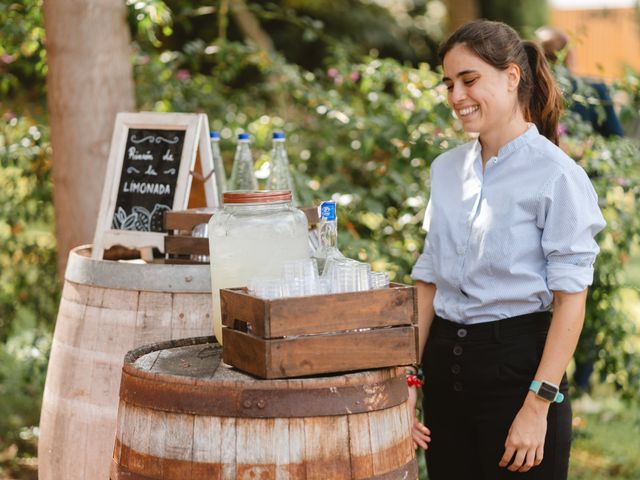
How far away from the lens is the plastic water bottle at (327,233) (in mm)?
2105

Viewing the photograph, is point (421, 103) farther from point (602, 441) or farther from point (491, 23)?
point (602, 441)

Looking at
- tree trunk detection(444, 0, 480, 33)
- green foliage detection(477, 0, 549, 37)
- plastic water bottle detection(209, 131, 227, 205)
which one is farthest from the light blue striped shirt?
green foliage detection(477, 0, 549, 37)

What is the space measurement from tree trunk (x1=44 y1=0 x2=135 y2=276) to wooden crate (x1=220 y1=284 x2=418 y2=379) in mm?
1686

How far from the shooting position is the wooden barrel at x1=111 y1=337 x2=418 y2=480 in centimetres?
189

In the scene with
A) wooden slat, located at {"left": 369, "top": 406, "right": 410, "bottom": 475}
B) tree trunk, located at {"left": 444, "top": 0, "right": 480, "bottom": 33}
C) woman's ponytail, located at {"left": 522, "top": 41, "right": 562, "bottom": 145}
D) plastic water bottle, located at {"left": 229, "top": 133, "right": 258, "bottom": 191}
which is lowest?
wooden slat, located at {"left": 369, "top": 406, "right": 410, "bottom": 475}

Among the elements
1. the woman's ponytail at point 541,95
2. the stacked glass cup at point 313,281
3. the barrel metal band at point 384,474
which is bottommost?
the barrel metal band at point 384,474

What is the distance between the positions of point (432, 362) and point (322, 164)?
2.07 meters

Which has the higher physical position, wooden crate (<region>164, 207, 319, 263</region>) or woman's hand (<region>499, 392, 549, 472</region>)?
wooden crate (<region>164, 207, 319, 263</region>)

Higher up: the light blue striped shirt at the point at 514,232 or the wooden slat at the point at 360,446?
the light blue striped shirt at the point at 514,232

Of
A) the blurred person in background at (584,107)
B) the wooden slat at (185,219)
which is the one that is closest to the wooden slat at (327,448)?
the wooden slat at (185,219)

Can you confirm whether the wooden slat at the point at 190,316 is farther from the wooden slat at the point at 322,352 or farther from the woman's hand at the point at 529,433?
the woman's hand at the point at 529,433

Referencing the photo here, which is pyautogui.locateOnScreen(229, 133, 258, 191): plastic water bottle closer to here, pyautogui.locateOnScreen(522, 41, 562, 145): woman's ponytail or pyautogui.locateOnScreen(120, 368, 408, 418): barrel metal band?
pyautogui.locateOnScreen(522, 41, 562, 145): woman's ponytail

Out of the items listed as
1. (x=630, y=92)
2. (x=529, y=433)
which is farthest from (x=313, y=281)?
(x=630, y=92)

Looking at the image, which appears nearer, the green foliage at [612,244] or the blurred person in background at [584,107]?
the green foliage at [612,244]
